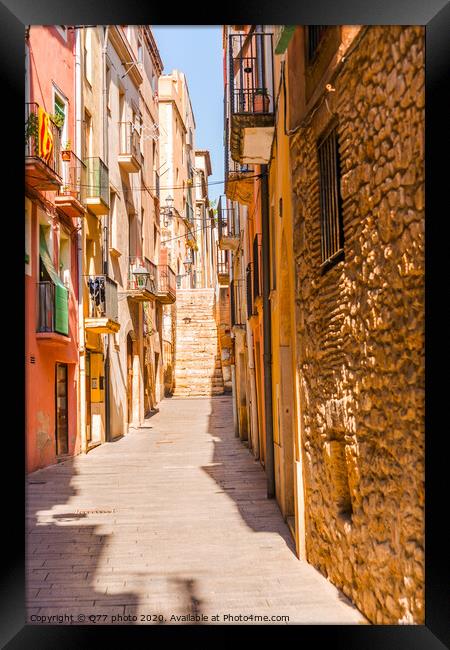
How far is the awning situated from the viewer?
52.6ft

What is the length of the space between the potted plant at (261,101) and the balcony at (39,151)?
407cm

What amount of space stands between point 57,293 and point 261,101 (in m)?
6.17

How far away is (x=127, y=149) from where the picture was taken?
24969mm

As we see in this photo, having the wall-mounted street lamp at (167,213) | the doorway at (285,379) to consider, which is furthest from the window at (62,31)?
the wall-mounted street lamp at (167,213)

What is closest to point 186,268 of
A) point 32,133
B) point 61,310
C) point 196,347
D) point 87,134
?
point 196,347

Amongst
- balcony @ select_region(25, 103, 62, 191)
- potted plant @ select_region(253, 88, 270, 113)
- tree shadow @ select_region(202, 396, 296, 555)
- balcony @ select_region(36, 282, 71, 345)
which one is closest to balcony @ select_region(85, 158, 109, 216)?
balcony @ select_region(25, 103, 62, 191)

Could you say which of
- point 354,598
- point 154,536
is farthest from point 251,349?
point 354,598

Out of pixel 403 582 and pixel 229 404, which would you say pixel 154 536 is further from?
pixel 229 404

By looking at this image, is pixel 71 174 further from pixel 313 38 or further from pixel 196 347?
pixel 196 347

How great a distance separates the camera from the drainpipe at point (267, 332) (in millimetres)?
11953

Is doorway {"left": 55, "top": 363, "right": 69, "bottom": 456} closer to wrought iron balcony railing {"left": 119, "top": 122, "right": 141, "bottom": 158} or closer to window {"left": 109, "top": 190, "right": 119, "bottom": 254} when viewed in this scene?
window {"left": 109, "top": 190, "right": 119, "bottom": 254}

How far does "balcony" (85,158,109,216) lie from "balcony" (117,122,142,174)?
4.11 meters

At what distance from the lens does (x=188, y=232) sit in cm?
5109
